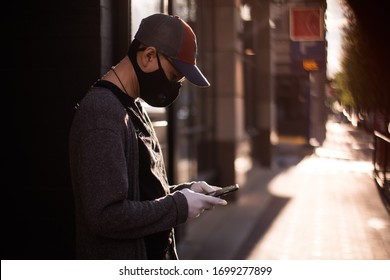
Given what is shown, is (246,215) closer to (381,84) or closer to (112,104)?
(381,84)

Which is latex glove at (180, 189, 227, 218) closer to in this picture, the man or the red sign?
the man

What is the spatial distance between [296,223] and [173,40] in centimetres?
605

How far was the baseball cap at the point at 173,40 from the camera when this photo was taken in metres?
1.98

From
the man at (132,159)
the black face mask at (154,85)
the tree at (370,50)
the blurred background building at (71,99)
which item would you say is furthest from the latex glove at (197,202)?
the tree at (370,50)

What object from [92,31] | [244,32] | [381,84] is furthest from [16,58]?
[244,32]

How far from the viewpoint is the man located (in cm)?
181

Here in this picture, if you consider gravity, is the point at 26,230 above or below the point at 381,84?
below

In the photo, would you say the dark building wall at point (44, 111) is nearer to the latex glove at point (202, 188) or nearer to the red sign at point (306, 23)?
the latex glove at point (202, 188)

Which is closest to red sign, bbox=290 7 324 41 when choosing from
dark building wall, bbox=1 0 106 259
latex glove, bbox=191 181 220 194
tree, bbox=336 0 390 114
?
tree, bbox=336 0 390 114

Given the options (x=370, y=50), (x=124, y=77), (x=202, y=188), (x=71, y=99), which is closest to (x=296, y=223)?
(x=370, y=50)

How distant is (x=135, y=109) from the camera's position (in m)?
2.08

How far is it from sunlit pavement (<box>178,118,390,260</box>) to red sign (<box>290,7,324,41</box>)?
10.7ft

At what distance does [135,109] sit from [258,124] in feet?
41.3

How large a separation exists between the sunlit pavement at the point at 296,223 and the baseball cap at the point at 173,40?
4.09 m
